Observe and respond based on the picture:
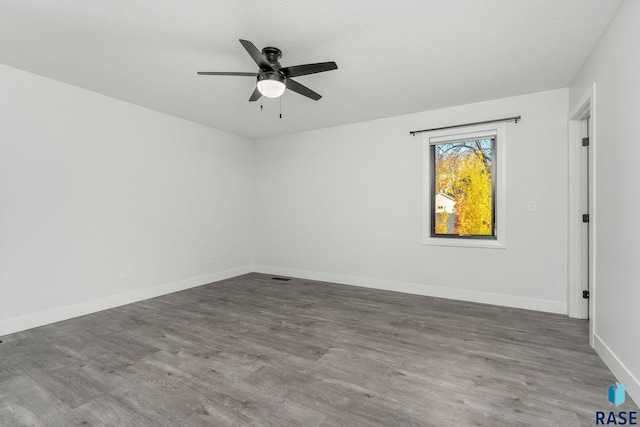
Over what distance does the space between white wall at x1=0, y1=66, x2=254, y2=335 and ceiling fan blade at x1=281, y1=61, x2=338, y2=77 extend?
274 centimetres

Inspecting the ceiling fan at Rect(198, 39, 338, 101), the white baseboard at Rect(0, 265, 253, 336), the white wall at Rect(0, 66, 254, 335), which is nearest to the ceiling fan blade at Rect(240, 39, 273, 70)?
the ceiling fan at Rect(198, 39, 338, 101)

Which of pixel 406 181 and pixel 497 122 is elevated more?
pixel 497 122

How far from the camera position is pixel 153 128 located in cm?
424

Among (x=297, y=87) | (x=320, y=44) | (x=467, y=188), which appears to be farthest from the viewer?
(x=467, y=188)

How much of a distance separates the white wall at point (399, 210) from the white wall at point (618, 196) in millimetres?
1137

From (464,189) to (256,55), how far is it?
326 cm

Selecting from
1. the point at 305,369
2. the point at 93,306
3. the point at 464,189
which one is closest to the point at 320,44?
the point at 305,369

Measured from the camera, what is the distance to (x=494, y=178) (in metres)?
3.90

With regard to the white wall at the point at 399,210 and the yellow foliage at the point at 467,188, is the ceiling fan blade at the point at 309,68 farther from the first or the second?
the yellow foliage at the point at 467,188

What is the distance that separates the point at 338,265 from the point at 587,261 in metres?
3.19

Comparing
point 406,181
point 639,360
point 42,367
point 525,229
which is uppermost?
point 406,181

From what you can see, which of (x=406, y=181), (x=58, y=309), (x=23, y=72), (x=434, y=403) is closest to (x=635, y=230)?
(x=434, y=403)

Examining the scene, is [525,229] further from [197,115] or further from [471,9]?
[197,115]

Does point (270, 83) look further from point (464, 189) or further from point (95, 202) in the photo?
point (464, 189)
